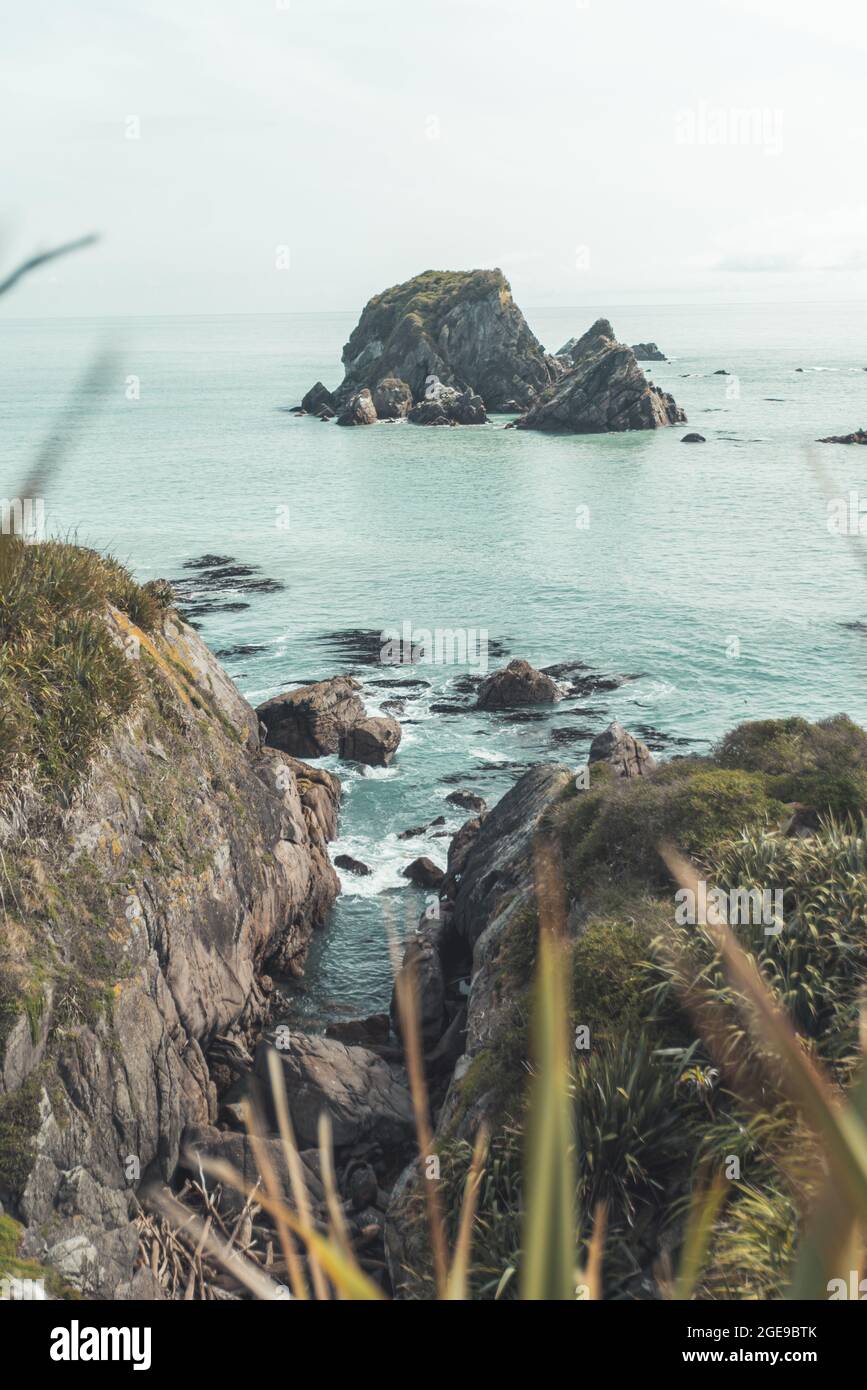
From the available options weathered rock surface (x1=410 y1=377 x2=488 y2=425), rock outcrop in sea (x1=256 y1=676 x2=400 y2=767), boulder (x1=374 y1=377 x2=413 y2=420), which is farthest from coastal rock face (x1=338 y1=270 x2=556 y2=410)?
rock outcrop in sea (x1=256 y1=676 x2=400 y2=767)

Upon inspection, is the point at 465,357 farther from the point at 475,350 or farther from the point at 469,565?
the point at 469,565

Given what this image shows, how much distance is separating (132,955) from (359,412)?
10967 centimetres

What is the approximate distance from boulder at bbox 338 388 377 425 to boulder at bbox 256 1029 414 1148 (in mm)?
107249

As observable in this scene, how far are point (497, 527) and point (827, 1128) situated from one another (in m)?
68.8

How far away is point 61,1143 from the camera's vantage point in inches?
461

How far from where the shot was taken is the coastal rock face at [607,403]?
359 feet

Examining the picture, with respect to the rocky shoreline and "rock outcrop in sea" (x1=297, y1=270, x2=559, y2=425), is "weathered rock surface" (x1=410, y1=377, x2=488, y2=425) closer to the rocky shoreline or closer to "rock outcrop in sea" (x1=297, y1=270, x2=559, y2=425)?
"rock outcrop in sea" (x1=297, y1=270, x2=559, y2=425)

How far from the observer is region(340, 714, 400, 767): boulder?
3253cm

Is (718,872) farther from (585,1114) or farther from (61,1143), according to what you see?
(61,1143)

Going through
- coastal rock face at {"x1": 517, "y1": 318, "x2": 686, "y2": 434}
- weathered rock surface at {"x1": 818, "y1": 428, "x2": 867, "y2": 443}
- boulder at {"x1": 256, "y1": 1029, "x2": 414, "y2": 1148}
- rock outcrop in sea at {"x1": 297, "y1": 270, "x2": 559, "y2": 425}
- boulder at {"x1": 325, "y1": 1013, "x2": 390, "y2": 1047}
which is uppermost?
rock outcrop in sea at {"x1": 297, "y1": 270, "x2": 559, "y2": 425}

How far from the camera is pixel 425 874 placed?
2572 centimetres

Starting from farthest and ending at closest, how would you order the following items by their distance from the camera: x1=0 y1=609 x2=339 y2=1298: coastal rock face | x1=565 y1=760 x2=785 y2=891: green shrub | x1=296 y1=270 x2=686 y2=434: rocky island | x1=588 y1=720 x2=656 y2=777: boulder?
x1=296 y1=270 x2=686 y2=434: rocky island < x1=588 y1=720 x2=656 y2=777: boulder < x1=565 y1=760 x2=785 y2=891: green shrub < x1=0 y1=609 x2=339 y2=1298: coastal rock face

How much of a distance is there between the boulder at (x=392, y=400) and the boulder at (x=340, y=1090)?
112937 mm
